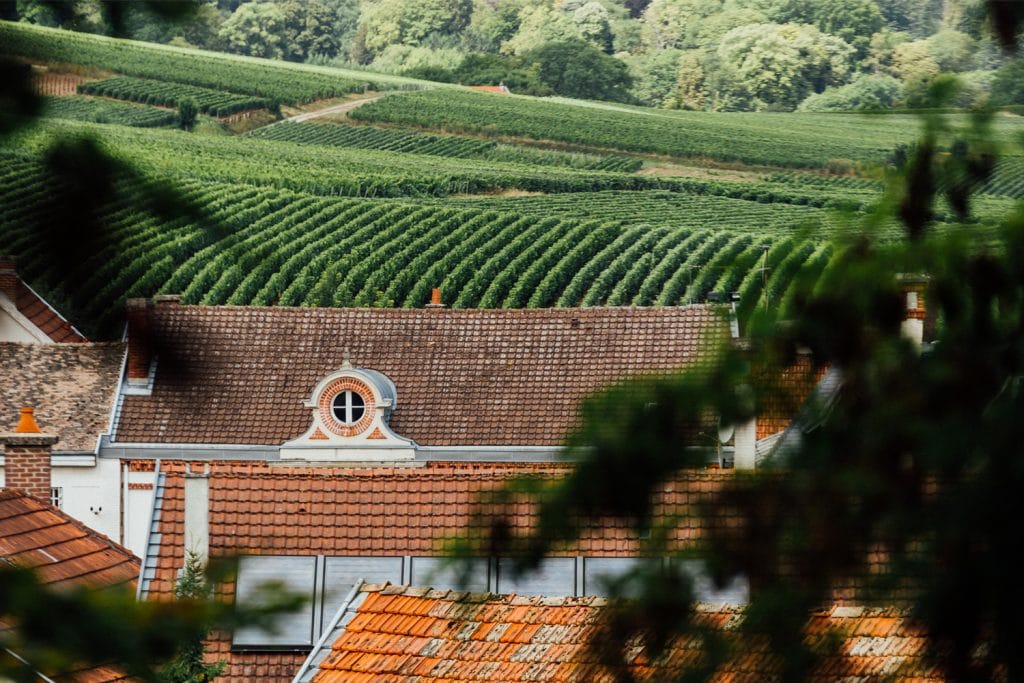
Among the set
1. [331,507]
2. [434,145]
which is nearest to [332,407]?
[331,507]

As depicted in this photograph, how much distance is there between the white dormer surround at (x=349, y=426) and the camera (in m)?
23.7

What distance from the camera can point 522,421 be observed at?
24000 millimetres

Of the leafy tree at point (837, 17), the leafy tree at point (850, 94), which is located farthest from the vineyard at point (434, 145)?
the leafy tree at point (837, 17)

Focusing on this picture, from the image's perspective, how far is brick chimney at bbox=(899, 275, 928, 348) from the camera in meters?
2.42

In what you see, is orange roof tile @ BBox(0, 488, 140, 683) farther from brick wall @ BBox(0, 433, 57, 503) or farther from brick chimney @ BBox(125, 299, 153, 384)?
brick chimney @ BBox(125, 299, 153, 384)

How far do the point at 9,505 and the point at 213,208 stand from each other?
8894 mm

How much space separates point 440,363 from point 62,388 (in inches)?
205

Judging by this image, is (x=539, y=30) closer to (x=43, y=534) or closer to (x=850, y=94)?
(x=850, y=94)

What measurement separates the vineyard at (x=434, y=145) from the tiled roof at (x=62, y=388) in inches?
2260

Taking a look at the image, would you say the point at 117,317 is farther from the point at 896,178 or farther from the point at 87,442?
the point at 87,442

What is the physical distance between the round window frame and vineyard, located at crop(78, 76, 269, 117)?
62.6 meters

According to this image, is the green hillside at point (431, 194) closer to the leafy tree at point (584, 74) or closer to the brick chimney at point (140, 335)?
the brick chimney at point (140, 335)

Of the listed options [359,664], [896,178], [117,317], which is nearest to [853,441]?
[896,178]

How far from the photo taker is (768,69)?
109500mm
